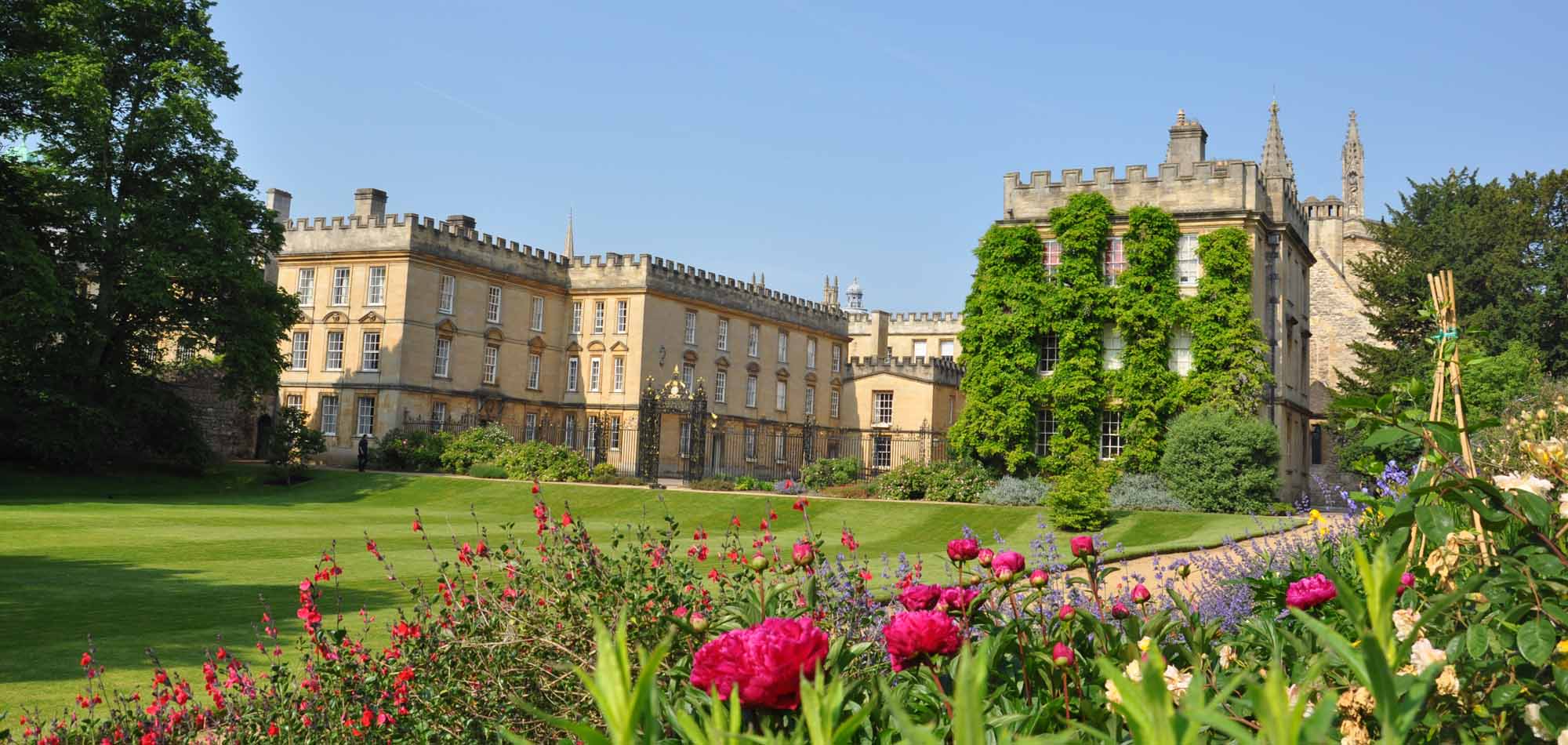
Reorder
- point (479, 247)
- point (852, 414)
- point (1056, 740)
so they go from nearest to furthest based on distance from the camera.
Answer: point (1056, 740), point (479, 247), point (852, 414)

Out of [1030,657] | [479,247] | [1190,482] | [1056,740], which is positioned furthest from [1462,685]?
[479,247]

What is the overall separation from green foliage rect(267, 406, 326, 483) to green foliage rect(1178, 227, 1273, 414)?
950 inches

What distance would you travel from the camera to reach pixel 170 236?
3000cm

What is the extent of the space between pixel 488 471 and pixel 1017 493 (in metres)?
15.8

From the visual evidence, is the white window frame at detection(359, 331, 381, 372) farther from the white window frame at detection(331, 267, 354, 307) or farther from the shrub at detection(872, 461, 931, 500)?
the shrub at detection(872, 461, 931, 500)

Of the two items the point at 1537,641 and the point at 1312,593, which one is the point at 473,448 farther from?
the point at 1537,641

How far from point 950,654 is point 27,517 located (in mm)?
21641

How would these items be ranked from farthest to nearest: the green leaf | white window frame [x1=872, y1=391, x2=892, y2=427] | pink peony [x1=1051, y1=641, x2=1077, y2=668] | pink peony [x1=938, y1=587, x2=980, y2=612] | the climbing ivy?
white window frame [x1=872, y1=391, x2=892, y2=427]
the climbing ivy
pink peony [x1=938, y1=587, x2=980, y2=612]
pink peony [x1=1051, y1=641, x2=1077, y2=668]
the green leaf

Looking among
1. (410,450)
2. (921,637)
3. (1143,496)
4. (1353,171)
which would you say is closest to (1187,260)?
(1143,496)

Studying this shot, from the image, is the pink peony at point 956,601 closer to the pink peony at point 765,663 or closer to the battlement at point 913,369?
the pink peony at point 765,663

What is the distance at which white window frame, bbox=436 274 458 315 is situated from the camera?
145 ft

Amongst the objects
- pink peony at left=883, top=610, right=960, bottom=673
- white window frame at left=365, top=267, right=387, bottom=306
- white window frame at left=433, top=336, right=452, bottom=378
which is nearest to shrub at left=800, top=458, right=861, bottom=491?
white window frame at left=433, top=336, right=452, bottom=378

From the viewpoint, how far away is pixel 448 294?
44.5 meters

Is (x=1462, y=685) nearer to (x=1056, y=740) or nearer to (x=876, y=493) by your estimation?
(x=1056, y=740)
